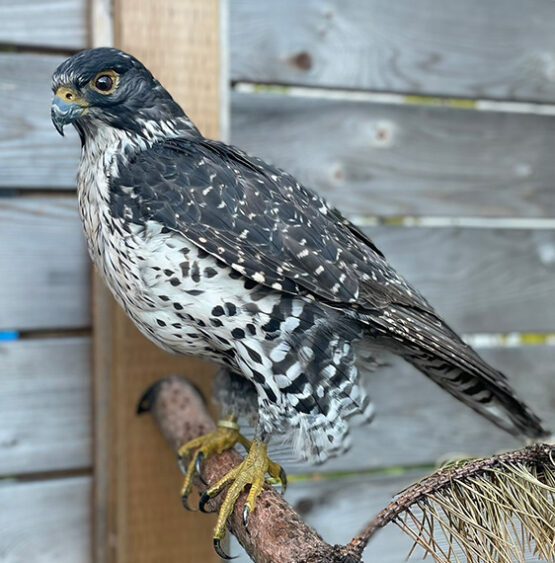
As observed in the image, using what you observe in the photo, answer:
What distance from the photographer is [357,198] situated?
190 centimetres

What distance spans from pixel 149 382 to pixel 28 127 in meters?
0.74

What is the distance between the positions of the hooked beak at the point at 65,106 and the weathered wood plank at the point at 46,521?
101cm

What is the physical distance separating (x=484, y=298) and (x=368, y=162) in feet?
1.96

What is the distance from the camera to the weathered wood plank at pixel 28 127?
159 cm

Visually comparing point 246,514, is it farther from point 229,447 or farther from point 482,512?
point 482,512

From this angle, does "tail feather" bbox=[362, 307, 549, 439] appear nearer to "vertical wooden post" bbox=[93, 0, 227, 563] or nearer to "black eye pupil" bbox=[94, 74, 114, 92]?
"vertical wooden post" bbox=[93, 0, 227, 563]

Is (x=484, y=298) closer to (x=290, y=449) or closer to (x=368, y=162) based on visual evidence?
(x=368, y=162)

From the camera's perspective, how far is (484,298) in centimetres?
204

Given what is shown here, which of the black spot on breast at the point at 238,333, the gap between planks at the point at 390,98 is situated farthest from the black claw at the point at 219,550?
the gap between planks at the point at 390,98

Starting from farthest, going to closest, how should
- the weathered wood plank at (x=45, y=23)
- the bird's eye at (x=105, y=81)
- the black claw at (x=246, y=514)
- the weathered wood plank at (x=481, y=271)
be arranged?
the weathered wood plank at (x=481, y=271) < the weathered wood plank at (x=45, y=23) < the bird's eye at (x=105, y=81) < the black claw at (x=246, y=514)

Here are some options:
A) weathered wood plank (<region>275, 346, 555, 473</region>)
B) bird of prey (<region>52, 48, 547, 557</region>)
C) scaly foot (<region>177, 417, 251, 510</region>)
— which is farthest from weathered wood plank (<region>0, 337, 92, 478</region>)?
weathered wood plank (<region>275, 346, 555, 473</region>)

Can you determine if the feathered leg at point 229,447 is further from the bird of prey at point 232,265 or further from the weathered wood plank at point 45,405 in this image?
the weathered wood plank at point 45,405

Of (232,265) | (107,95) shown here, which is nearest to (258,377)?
(232,265)

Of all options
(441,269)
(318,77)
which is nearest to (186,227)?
(318,77)
